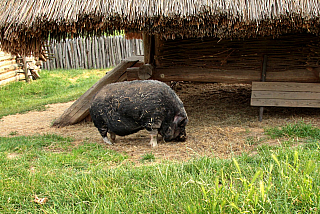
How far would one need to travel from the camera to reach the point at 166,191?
275cm

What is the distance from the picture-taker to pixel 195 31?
587 cm

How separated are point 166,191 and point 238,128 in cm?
365

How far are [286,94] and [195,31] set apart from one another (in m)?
2.45

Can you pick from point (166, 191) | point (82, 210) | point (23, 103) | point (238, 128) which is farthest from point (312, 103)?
point (23, 103)

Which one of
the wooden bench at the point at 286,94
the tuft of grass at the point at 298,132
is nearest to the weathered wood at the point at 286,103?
the wooden bench at the point at 286,94

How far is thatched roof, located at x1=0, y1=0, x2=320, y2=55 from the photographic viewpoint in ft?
18.2

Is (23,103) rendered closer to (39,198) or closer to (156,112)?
(156,112)

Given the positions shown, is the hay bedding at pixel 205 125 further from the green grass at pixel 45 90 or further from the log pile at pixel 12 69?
the log pile at pixel 12 69

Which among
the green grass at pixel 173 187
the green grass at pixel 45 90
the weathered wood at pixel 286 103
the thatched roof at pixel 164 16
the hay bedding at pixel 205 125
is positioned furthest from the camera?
the green grass at pixel 45 90

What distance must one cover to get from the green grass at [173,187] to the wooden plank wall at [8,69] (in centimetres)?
1098

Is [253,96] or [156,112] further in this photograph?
Answer: [253,96]

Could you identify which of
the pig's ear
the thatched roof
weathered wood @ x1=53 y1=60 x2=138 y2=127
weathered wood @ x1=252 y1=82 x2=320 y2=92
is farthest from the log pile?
weathered wood @ x1=252 y1=82 x2=320 y2=92

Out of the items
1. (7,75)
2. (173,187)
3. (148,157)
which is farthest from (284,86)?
(7,75)

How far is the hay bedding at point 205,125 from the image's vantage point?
5008mm
